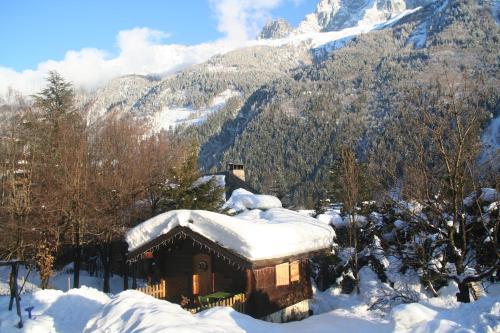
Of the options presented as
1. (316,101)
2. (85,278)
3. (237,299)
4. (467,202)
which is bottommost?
(85,278)

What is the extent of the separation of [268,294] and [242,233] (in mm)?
2906

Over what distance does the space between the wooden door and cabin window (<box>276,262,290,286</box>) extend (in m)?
2.58

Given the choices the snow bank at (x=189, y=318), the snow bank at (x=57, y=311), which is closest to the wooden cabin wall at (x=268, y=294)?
the snow bank at (x=189, y=318)

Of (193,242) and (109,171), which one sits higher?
(109,171)

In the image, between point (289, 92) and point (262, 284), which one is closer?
point (262, 284)

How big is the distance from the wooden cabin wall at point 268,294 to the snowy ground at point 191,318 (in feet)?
7.87

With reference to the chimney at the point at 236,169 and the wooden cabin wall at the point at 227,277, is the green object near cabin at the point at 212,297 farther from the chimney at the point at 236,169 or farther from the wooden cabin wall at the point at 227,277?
the chimney at the point at 236,169

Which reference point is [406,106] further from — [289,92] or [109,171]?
[289,92]

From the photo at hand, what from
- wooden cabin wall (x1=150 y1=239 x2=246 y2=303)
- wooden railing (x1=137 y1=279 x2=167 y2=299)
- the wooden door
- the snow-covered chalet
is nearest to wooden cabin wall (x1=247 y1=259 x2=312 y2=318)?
the snow-covered chalet

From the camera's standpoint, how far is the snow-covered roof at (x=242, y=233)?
1555cm

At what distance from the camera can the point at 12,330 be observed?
39.8ft

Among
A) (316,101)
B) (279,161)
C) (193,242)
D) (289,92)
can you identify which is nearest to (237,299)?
(193,242)

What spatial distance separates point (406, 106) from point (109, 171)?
688 inches

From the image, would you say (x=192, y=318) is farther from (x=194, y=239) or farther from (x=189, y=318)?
(x=194, y=239)
